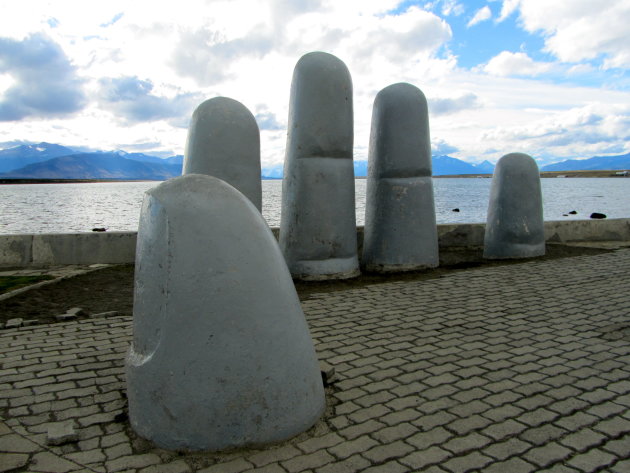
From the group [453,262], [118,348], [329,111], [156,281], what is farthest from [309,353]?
[453,262]

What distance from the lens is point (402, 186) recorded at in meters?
8.48

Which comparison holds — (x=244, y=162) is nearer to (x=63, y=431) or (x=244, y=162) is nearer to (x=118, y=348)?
(x=118, y=348)

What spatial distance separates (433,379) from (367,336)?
113 centimetres

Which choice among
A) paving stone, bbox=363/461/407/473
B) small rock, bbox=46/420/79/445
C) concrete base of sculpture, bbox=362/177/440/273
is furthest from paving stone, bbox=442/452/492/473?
concrete base of sculpture, bbox=362/177/440/273

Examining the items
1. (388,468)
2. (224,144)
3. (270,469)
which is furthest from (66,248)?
(388,468)

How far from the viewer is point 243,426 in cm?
290

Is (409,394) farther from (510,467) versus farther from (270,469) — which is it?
(270,469)

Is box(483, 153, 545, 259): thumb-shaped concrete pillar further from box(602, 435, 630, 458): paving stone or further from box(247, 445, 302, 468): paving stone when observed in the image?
box(247, 445, 302, 468): paving stone

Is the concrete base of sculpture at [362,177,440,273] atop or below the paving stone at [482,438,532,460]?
atop

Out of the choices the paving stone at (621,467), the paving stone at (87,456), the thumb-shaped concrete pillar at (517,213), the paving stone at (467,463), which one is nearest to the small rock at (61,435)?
the paving stone at (87,456)

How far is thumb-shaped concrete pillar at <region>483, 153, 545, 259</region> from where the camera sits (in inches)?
382

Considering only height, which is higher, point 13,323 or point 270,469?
point 13,323

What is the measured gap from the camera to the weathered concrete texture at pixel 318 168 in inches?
300

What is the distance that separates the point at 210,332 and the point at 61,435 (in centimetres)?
98
